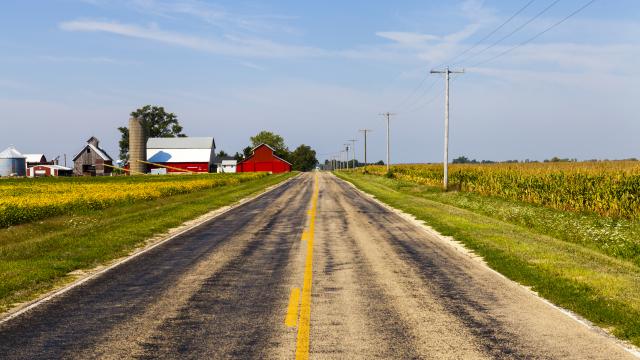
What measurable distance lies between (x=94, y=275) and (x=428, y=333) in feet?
22.8

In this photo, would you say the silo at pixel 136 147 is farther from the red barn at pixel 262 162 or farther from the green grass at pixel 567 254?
the green grass at pixel 567 254

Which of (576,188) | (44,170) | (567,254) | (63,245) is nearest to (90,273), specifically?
(63,245)

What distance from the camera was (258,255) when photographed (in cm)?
1254

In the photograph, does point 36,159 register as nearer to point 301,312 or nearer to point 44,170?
point 44,170

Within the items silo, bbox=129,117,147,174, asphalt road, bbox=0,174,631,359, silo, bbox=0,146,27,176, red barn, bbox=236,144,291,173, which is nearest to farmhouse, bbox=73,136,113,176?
silo, bbox=129,117,147,174

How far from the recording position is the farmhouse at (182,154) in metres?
114

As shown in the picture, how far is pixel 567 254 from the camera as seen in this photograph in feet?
40.9

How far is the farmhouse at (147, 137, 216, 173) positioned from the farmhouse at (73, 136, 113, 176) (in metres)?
9.51

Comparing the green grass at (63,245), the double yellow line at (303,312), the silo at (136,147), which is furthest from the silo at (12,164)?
the double yellow line at (303,312)

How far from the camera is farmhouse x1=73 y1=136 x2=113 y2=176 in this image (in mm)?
112688

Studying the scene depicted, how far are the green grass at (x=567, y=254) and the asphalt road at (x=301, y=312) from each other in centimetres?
55

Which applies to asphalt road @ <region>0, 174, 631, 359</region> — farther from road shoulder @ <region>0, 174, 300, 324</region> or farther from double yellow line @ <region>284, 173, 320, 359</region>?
road shoulder @ <region>0, 174, 300, 324</region>

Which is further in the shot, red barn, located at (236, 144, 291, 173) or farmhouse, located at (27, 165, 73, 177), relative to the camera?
red barn, located at (236, 144, 291, 173)

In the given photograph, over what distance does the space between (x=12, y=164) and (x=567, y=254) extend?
12699cm
